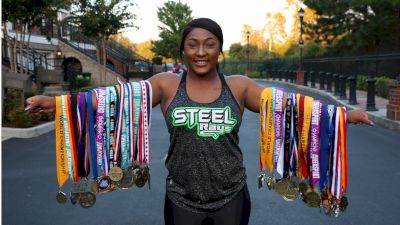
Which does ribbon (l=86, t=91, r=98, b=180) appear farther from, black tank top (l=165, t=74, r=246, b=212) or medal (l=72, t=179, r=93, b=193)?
black tank top (l=165, t=74, r=246, b=212)

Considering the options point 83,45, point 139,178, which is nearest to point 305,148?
point 139,178

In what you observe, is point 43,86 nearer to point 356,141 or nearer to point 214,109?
point 356,141

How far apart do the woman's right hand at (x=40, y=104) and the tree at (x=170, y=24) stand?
45999 millimetres

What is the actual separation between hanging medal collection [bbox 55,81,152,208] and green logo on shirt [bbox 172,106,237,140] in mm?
297

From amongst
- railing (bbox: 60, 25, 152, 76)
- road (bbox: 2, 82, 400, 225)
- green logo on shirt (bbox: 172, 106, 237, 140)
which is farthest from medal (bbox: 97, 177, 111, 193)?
railing (bbox: 60, 25, 152, 76)

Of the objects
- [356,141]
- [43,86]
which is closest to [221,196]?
[356,141]

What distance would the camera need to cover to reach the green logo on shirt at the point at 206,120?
7.59 feet

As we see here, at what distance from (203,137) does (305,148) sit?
700 millimetres

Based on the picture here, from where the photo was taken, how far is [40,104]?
240cm

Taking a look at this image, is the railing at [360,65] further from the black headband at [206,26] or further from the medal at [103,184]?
the medal at [103,184]

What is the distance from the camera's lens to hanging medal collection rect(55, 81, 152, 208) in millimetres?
2551

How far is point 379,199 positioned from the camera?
208 inches

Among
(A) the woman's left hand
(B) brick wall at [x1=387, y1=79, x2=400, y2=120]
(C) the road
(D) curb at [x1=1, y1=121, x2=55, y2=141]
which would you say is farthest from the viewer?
(B) brick wall at [x1=387, y1=79, x2=400, y2=120]

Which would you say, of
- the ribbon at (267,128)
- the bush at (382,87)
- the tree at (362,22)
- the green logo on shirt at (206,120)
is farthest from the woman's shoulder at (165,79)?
the tree at (362,22)
